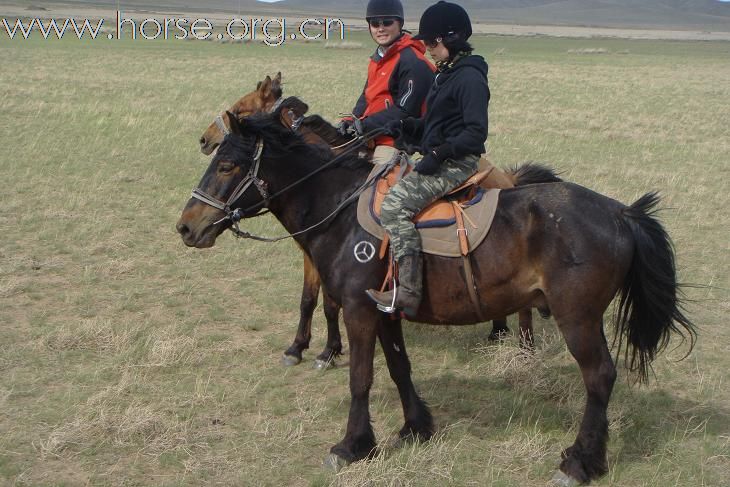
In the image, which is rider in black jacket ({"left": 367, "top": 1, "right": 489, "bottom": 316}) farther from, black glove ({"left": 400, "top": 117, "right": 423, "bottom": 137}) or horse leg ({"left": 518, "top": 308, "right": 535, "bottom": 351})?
horse leg ({"left": 518, "top": 308, "right": 535, "bottom": 351})

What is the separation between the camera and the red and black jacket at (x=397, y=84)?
224 inches

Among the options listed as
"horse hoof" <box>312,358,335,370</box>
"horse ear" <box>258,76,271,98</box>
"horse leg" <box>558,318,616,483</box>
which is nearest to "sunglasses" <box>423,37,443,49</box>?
"horse leg" <box>558,318,616,483</box>

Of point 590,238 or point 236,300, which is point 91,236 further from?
point 590,238

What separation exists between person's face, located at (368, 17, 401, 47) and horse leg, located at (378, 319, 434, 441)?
226 cm

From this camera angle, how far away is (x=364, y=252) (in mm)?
4543

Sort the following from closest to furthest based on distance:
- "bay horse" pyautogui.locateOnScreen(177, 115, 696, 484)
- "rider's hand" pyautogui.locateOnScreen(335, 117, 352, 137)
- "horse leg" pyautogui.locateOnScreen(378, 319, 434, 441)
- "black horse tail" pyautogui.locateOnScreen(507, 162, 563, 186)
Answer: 1. "bay horse" pyautogui.locateOnScreen(177, 115, 696, 484)
2. "horse leg" pyautogui.locateOnScreen(378, 319, 434, 441)
3. "rider's hand" pyautogui.locateOnScreen(335, 117, 352, 137)
4. "black horse tail" pyautogui.locateOnScreen(507, 162, 563, 186)

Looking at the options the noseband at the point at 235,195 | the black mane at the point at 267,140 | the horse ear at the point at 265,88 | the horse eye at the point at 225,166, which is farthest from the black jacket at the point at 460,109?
the horse ear at the point at 265,88

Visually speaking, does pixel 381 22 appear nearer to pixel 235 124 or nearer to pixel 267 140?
pixel 267 140

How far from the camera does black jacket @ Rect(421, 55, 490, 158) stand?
4375mm

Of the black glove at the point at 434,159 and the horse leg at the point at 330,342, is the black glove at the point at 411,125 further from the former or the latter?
the horse leg at the point at 330,342

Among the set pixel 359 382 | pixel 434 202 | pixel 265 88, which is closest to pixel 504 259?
pixel 434 202

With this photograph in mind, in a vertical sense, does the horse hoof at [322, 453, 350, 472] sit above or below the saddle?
below

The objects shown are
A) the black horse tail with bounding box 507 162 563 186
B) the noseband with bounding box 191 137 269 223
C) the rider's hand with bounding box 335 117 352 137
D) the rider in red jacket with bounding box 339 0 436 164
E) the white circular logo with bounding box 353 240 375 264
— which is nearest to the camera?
the white circular logo with bounding box 353 240 375 264

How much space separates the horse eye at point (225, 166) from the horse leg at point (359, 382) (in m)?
1.12
